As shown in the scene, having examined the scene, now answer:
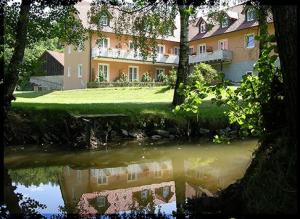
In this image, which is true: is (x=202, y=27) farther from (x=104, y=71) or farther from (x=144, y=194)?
(x=144, y=194)

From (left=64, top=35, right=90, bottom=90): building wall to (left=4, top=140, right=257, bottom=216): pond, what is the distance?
28.8m

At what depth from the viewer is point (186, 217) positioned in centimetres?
454

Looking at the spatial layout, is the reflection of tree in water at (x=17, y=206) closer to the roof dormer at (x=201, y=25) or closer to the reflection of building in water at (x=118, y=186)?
the reflection of building in water at (x=118, y=186)

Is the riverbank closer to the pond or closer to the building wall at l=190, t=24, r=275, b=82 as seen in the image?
the pond

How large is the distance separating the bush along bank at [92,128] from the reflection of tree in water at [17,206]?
17.5ft

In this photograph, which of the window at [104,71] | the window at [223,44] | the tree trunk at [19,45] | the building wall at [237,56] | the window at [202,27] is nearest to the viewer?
the tree trunk at [19,45]

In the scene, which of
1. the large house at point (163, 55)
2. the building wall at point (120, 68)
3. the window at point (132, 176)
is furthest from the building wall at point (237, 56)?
the window at point (132, 176)

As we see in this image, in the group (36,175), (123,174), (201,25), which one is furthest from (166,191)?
(201,25)

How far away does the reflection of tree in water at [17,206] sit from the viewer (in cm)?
505

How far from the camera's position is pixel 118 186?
7297mm

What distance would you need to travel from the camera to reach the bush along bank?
12.4m

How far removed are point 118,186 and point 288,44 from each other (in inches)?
181

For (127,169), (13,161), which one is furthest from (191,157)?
(13,161)

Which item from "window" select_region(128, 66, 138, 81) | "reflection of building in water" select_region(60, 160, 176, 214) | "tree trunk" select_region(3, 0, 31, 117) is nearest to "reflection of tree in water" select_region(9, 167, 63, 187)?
"reflection of building in water" select_region(60, 160, 176, 214)
